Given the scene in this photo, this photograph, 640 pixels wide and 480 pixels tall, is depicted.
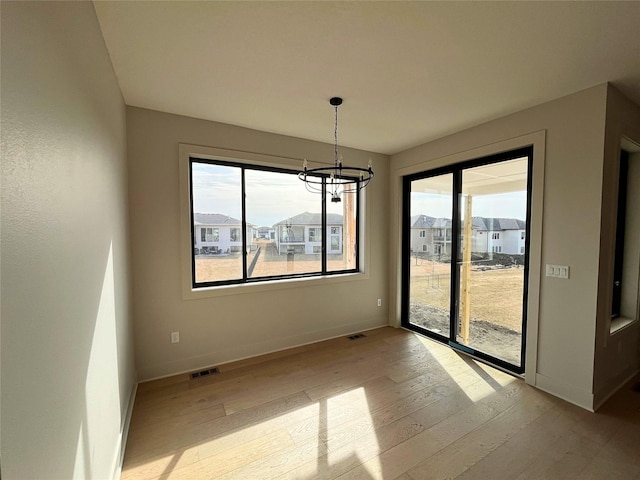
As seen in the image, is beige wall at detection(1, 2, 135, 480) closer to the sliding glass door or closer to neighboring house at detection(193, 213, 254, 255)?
neighboring house at detection(193, 213, 254, 255)

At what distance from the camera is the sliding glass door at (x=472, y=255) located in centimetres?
298

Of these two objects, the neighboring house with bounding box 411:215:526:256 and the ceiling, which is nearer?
the ceiling

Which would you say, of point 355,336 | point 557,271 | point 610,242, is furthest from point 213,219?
point 610,242

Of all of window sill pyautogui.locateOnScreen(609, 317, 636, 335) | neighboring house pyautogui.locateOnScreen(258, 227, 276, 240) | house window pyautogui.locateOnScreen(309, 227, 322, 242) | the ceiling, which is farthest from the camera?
house window pyautogui.locateOnScreen(309, 227, 322, 242)

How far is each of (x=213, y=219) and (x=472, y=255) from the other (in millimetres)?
3083

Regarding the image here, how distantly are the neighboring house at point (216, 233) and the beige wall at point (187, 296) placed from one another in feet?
0.79

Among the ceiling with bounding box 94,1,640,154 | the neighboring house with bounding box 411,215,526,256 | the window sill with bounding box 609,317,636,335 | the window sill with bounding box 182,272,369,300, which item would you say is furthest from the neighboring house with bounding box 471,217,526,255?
the window sill with bounding box 182,272,369,300

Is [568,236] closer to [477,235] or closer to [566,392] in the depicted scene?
[477,235]

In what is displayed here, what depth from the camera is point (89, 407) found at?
1.27m

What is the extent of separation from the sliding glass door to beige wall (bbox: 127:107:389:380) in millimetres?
1182

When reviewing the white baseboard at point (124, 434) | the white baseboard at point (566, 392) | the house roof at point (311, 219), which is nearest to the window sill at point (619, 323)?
the white baseboard at point (566, 392)

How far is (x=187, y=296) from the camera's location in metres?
2.99

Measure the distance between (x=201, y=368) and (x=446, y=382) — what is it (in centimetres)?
256

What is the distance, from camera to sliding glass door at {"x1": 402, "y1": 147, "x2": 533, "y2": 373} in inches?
117
